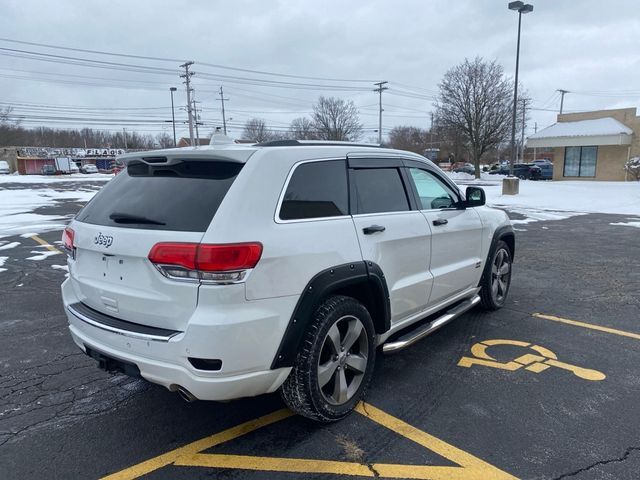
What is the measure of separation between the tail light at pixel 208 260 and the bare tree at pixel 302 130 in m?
65.4

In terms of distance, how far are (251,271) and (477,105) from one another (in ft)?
124

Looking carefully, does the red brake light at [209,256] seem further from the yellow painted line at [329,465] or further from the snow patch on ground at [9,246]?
the snow patch on ground at [9,246]

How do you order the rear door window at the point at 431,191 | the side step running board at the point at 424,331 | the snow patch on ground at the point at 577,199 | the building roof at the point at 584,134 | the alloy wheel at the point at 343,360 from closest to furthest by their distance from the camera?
the alloy wheel at the point at 343,360
the side step running board at the point at 424,331
the rear door window at the point at 431,191
the snow patch on ground at the point at 577,199
the building roof at the point at 584,134

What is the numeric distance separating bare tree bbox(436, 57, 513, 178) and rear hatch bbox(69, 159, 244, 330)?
3742 cm

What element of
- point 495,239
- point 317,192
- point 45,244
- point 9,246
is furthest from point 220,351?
point 9,246

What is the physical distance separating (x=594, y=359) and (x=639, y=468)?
161 cm

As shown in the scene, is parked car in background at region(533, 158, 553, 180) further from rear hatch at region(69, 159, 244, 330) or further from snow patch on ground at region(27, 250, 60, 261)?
rear hatch at region(69, 159, 244, 330)

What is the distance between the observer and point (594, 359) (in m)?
4.09

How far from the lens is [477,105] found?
3659cm

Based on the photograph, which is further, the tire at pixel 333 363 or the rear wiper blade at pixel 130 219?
the tire at pixel 333 363

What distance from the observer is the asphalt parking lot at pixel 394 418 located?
2693 mm

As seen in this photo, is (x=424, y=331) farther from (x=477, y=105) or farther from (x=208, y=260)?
(x=477, y=105)

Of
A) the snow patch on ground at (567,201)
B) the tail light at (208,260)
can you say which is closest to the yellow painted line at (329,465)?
the tail light at (208,260)

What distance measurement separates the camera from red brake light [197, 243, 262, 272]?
2.41 m
